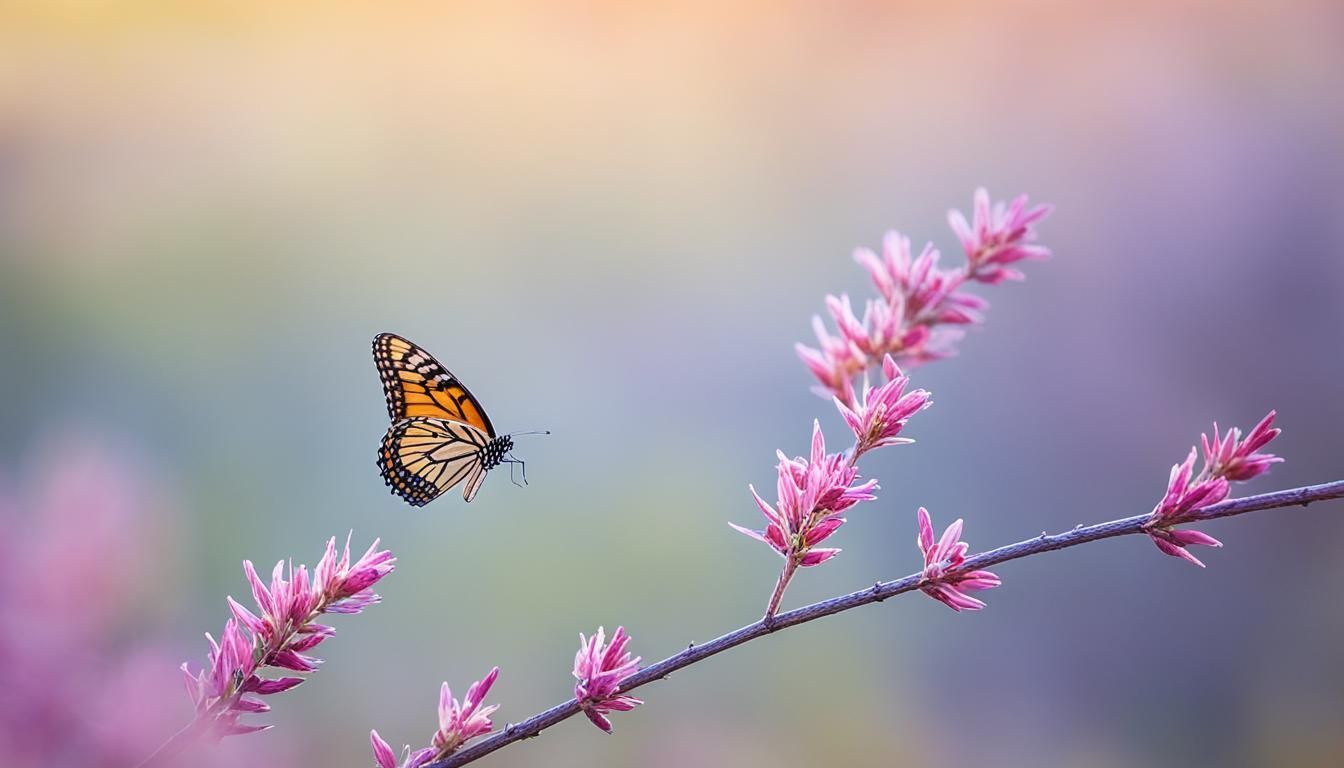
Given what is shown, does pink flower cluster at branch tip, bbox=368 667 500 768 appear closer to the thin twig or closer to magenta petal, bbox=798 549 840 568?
the thin twig

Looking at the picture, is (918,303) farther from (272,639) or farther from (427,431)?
(427,431)

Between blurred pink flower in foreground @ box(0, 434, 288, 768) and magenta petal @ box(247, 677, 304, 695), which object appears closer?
blurred pink flower in foreground @ box(0, 434, 288, 768)

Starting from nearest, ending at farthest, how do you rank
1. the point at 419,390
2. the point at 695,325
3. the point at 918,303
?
1. the point at 918,303
2. the point at 419,390
3. the point at 695,325

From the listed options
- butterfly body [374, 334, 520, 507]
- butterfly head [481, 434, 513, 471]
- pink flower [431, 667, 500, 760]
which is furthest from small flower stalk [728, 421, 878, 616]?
butterfly head [481, 434, 513, 471]

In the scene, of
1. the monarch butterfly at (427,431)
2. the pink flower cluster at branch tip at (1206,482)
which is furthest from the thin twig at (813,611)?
the monarch butterfly at (427,431)

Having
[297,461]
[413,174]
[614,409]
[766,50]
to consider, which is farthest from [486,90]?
[297,461]

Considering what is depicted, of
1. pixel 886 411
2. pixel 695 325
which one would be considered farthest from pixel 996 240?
pixel 695 325
